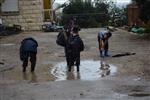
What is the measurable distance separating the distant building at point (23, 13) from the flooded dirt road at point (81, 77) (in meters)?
19.5

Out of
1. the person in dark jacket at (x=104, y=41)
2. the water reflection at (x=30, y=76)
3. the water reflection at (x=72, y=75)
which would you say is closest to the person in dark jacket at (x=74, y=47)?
the water reflection at (x=72, y=75)

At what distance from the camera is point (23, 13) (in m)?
47.2

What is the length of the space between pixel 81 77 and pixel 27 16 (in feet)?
100

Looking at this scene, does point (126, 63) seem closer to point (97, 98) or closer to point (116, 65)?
point (116, 65)

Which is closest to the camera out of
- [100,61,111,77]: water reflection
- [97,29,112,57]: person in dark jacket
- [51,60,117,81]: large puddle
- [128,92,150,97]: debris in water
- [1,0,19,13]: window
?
[128,92,150,97]: debris in water

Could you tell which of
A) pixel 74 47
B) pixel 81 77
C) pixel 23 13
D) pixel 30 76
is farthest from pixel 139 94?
pixel 23 13

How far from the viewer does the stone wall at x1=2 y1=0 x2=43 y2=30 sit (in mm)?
47031

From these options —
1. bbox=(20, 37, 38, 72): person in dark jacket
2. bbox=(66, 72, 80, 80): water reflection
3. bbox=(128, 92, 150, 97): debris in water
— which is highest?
bbox=(20, 37, 38, 72): person in dark jacket

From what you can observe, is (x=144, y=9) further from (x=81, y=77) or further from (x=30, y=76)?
(x=81, y=77)

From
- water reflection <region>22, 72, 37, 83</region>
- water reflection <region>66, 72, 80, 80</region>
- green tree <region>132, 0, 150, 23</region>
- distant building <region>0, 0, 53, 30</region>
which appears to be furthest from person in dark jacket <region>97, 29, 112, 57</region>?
distant building <region>0, 0, 53, 30</region>

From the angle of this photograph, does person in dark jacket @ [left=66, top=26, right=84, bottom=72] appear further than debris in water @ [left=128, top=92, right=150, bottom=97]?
Yes

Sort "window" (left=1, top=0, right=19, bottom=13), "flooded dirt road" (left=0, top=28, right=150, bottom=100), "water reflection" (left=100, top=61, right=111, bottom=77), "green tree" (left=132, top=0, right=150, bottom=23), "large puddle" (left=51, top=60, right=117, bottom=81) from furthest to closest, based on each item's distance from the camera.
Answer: "window" (left=1, top=0, right=19, bottom=13)
"green tree" (left=132, top=0, right=150, bottom=23)
"water reflection" (left=100, top=61, right=111, bottom=77)
"large puddle" (left=51, top=60, right=117, bottom=81)
"flooded dirt road" (left=0, top=28, right=150, bottom=100)

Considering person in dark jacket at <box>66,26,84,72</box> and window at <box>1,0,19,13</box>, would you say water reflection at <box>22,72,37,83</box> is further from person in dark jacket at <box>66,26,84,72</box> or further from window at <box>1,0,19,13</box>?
window at <box>1,0,19,13</box>

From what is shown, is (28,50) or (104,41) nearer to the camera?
(28,50)
